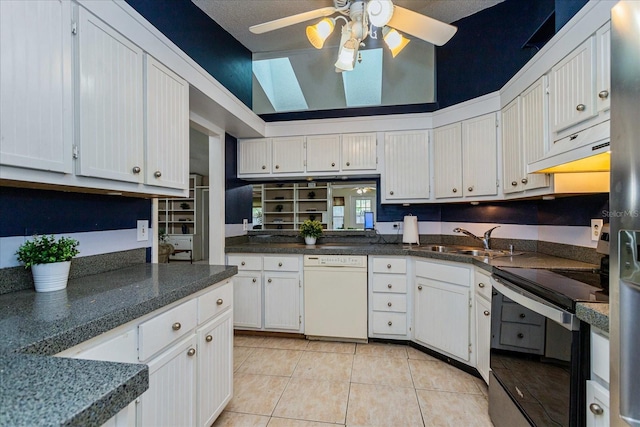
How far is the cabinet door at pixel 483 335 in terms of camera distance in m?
1.93

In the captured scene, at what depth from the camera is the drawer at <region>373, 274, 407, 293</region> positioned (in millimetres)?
2643

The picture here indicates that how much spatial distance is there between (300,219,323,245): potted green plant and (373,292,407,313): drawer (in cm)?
90

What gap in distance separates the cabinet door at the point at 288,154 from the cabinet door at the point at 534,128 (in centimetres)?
198

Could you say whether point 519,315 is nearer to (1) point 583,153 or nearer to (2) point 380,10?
(1) point 583,153

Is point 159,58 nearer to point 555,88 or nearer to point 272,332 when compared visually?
point 555,88

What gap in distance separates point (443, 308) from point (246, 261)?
6.10 feet

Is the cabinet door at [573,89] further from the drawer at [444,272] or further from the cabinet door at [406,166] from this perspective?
the cabinet door at [406,166]

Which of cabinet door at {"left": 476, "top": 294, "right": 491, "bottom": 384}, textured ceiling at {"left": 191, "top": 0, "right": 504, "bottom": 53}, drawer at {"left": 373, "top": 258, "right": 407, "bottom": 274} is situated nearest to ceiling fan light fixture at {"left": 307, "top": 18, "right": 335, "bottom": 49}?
textured ceiling at {"left": 191, "top": 0, "right": 504, "bottom": 53}

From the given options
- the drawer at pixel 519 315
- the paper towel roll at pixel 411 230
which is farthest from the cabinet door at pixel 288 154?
the drawer at pixel 519 315

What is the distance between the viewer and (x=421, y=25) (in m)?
1.72

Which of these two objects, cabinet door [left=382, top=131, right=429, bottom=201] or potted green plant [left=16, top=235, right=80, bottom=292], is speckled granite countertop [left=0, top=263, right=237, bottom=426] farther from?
cabinet door [left=382, top=131, right=429, bottom=201]

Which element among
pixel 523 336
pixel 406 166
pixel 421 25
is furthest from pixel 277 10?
pixel 523 336

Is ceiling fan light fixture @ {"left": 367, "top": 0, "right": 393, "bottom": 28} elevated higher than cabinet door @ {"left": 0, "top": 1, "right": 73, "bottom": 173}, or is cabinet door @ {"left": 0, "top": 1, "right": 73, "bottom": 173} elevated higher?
ceiling fan light fixture @ {"left": 367, "top": 0, "right": 393, "bottom": 28}

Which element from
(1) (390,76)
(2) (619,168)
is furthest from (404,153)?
(2) (619,168)
